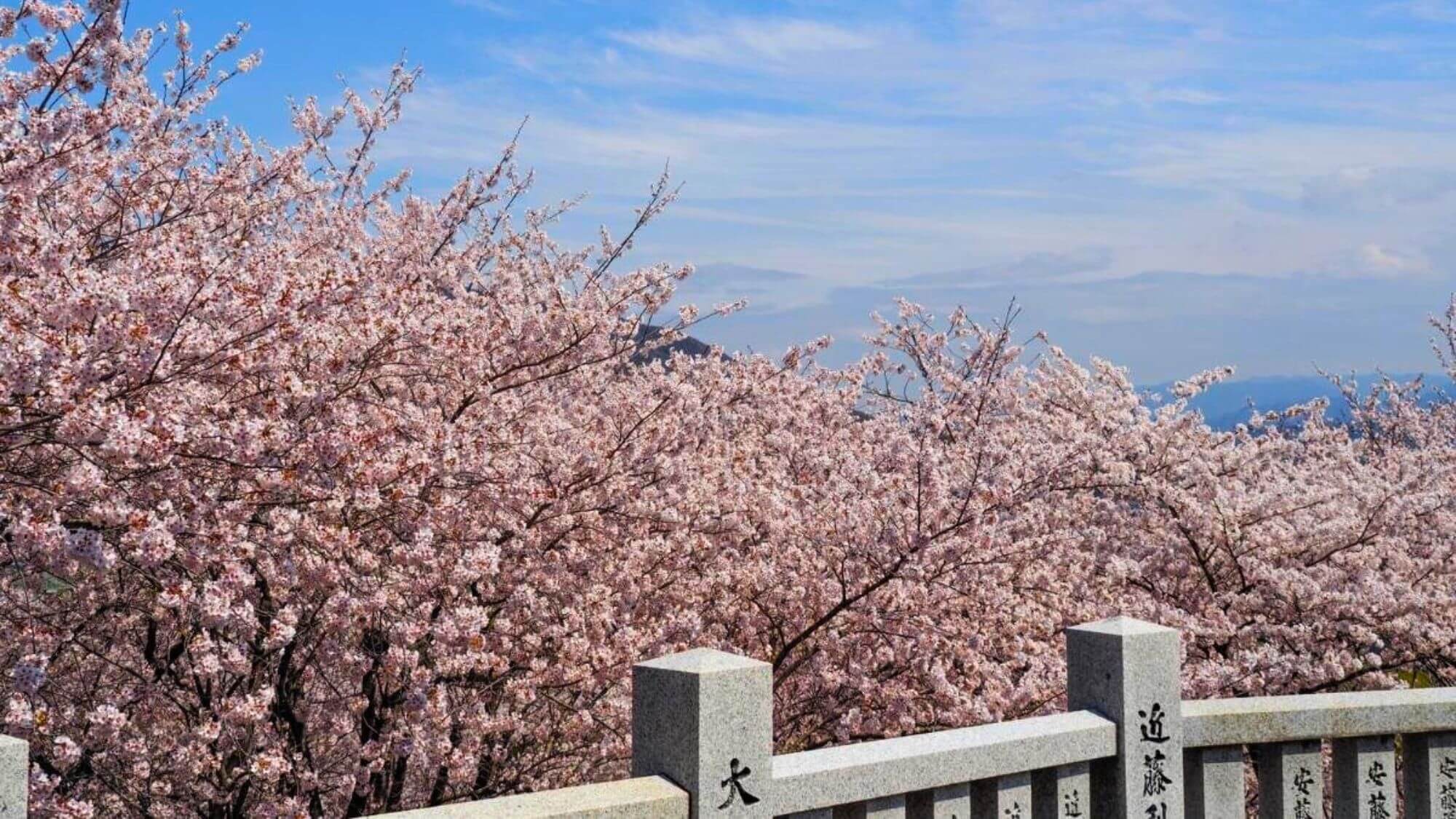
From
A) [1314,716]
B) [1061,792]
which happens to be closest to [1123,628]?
[1061,792]

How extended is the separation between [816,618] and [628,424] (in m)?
2.00

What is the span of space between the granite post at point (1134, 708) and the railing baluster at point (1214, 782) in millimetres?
157

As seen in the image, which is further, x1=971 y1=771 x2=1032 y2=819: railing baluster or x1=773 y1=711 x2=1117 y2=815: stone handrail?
x1=971 y1=771 x2=1032 y2=819: railing baluster

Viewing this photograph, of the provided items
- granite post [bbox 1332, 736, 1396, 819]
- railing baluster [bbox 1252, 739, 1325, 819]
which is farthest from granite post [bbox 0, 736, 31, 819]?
granite post [bbox 1332, 736, 1396, 819]

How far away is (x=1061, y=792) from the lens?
16.5ft

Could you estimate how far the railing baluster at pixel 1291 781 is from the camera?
5.53 meters

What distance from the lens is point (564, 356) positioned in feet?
28.1

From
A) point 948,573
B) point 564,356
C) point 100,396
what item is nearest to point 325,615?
point 100,396

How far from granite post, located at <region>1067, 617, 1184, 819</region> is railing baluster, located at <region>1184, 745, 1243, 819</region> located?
16cm

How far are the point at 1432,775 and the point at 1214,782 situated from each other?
130 centimetres

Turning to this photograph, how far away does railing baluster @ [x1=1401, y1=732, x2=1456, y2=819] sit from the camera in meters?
5.86

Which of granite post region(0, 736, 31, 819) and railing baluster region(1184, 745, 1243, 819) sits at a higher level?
granite post region(0, 736, 31, 819)

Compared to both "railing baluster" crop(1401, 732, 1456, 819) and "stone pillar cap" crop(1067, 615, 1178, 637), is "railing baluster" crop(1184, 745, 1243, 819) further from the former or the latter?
"railing baluster" crop(1401, 732, 1456, 819)

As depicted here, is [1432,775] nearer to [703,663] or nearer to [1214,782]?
[1214,782]
